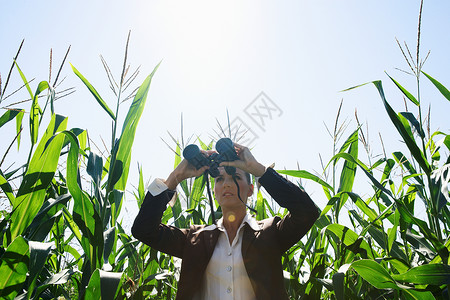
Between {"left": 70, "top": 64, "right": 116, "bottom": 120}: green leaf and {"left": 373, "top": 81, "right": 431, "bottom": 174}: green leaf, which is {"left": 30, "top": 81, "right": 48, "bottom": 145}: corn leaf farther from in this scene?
{"left": 373, "top": 81, "right": 431, "bottom": 174}: green leaf

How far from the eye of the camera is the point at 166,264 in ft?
6.52

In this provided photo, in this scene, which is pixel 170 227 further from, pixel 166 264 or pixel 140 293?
pixel 166 264

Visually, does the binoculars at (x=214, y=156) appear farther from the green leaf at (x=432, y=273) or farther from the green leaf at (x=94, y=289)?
the green leaf at (x=432, y=273)

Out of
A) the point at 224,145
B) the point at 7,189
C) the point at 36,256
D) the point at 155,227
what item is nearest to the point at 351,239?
the point at 224,145

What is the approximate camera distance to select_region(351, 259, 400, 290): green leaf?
1.14 m

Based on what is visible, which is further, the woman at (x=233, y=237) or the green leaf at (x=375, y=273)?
the woman at (x=233, y=237)

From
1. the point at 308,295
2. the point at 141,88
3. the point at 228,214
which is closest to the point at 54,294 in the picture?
the point at 228,214

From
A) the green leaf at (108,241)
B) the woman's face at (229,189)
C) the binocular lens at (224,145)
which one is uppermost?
the binocular lens at (224,145)

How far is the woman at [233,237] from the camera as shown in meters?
1.44

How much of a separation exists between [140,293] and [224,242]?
39cm

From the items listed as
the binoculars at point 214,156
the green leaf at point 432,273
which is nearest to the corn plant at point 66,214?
the binoculars at point 214,156

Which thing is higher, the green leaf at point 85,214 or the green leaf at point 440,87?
the green leaf at point 440,87

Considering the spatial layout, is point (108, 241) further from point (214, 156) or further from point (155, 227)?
point (214, 156)

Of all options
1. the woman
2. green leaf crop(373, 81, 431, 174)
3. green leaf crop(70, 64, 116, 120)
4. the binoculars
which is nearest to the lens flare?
the woman
